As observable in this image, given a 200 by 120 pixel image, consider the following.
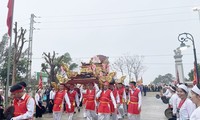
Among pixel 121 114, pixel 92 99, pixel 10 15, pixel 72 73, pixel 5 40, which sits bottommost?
pixel 121 114

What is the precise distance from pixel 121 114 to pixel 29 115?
1077 centimetres

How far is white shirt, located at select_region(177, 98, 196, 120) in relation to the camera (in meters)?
5.41

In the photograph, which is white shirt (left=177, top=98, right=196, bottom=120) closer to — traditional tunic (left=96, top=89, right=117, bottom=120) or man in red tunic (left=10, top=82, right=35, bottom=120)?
man in red tunic (left=10, top=82, right=35, bottom=120)

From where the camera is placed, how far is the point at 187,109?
546cm

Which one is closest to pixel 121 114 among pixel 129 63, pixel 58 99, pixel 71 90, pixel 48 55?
pixel 71 90

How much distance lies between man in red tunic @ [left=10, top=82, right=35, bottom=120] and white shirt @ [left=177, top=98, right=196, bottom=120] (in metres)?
3.46

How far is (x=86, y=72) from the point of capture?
728 inches

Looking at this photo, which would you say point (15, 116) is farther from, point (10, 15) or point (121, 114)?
point (121, 114)

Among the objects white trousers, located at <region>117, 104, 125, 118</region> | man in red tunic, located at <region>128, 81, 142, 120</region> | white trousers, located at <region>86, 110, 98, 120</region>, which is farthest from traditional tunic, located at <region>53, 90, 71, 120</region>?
white trousers, located at <region>117, 104, 125, 118</region>

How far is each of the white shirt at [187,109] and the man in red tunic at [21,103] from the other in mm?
3458

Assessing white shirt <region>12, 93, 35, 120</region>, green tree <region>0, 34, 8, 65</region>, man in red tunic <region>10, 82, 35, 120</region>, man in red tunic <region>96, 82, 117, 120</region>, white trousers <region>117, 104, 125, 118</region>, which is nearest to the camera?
white shirt <region>12, 93, 35, 120</region>

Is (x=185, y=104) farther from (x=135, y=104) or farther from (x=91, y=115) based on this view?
(x=91, y=115)

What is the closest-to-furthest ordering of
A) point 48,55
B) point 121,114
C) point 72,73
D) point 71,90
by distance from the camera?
point 71,90
point 121,114
point 72,73
point 48,55

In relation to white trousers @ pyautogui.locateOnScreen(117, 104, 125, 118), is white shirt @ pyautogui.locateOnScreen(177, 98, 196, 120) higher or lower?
higher
